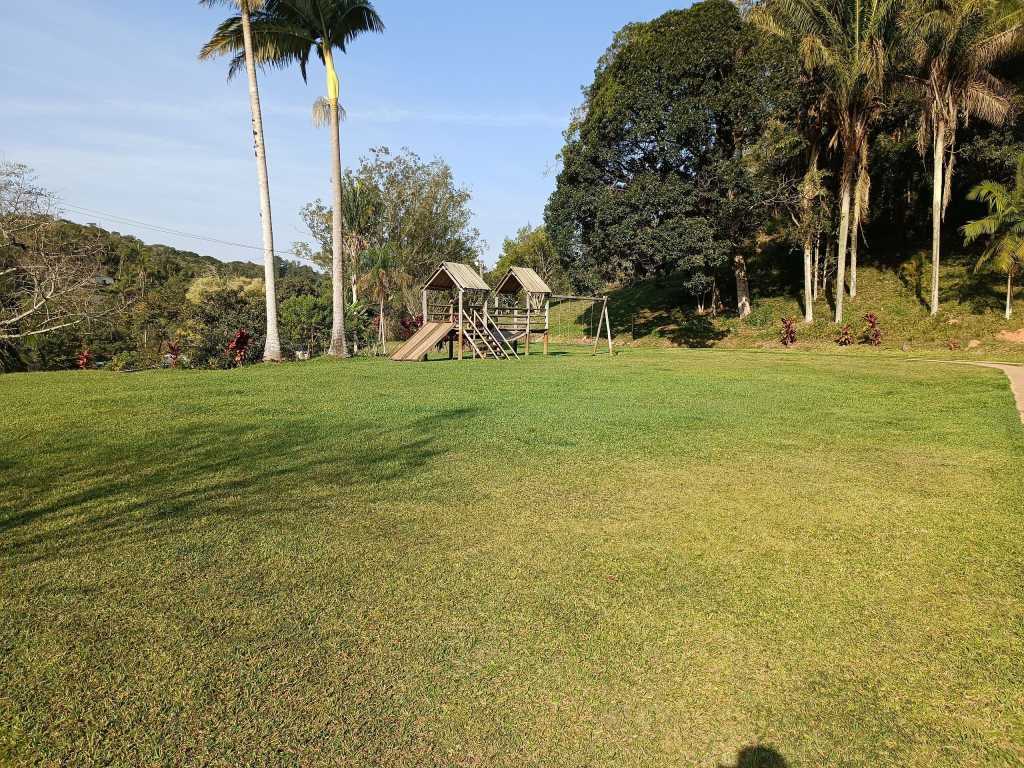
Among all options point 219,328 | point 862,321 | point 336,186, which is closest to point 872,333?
point 862,321

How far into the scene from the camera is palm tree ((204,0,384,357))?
19906 mm

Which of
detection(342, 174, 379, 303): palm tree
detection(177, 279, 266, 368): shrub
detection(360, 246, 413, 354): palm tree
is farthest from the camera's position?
detection(342, 174, 379, 303): palm tree

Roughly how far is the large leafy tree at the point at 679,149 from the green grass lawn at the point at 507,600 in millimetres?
19085

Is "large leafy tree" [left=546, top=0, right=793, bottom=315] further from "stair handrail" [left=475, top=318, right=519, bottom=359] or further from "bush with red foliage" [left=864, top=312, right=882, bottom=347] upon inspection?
"stair handrail" [left=475, top=318, right=519, bottom=359]

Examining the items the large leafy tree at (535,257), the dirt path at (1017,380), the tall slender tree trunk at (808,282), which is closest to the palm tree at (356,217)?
the large leafy tree at (535,257)

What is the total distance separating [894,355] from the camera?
20.4 m

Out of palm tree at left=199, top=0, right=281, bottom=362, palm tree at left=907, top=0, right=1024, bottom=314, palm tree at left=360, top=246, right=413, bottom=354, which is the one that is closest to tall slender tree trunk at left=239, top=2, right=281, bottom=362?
palm tree at left=199, top=0, right=281, bottom=362

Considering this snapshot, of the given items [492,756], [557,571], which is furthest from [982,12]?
[492,756]

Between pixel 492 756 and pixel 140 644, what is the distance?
5.70 feet

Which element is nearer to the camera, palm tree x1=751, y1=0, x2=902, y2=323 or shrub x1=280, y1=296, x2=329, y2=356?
palm tree x1=751, y1=0, x2=902, y2=323

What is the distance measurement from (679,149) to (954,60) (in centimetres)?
930

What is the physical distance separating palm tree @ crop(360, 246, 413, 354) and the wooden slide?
6.05 metres

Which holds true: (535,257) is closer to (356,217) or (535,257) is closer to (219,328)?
(356,217)

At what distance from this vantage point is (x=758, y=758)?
2.33 metres
